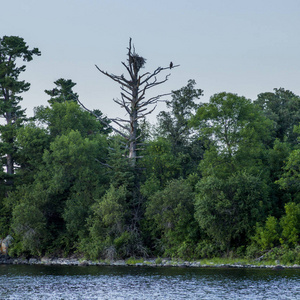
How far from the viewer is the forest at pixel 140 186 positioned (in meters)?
51.1

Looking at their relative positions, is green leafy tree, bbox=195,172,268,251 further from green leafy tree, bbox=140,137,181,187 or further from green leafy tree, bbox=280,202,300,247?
green leafy tree, bbox=140,137,181,187

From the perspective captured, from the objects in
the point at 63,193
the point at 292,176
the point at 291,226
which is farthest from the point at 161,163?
the point at 291,226

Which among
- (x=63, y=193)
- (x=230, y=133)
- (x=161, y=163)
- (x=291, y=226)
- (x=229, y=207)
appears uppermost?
(x=230, y=133)

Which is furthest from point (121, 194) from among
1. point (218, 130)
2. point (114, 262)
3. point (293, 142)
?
point (293, 142)

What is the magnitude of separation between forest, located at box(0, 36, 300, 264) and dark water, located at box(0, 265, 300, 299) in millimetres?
7305

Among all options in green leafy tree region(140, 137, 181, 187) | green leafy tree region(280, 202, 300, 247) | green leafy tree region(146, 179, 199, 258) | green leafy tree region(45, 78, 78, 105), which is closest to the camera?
green leafy tree region(280, 202, 300, 247)

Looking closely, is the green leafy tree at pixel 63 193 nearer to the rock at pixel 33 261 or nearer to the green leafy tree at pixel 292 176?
the rock at pixel 33 261

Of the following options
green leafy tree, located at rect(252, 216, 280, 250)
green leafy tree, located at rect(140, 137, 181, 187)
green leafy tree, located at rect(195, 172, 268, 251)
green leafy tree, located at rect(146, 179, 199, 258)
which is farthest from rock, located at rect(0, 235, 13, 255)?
green leafy tree, located at rect(252, 216, 280, 250)

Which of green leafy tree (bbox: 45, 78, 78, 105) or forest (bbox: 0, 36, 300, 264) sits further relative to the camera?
green leafy tree (bbox: 45, 78, 78, 105)

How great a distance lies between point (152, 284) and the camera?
36094 millimetres

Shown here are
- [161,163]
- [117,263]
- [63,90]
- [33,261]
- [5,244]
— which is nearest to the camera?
[117,263]

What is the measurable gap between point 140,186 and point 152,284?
23573 millimetres

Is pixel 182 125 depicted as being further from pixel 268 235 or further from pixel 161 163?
pixel 268 235

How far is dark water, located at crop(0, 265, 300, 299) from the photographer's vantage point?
102 feet
